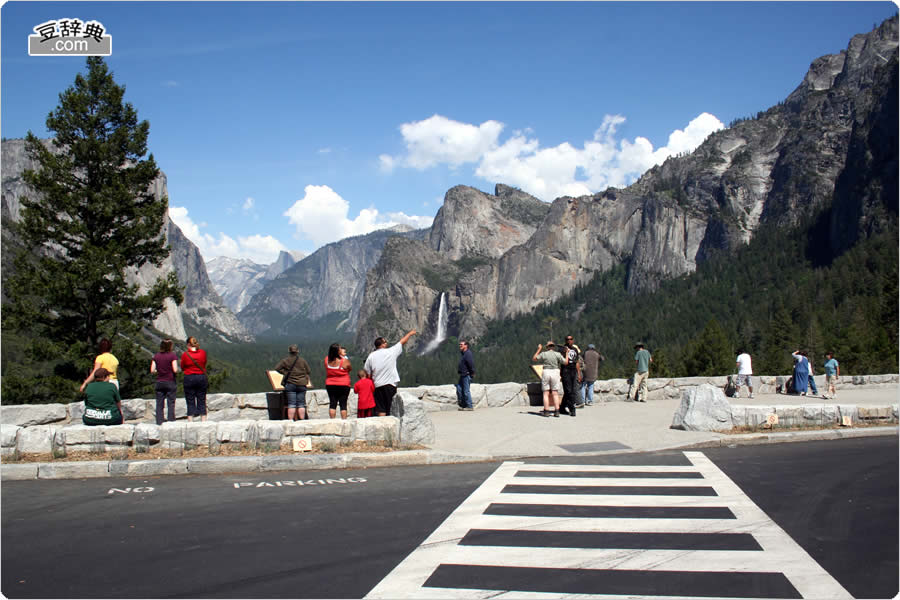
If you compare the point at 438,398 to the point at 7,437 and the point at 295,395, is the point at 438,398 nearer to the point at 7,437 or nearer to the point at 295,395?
the point at 295,395

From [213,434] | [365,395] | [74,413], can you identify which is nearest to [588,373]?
[365,395]

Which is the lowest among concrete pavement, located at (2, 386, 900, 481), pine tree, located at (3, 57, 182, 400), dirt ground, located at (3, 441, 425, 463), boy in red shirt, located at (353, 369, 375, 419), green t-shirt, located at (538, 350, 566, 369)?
concrete pavement, located at (2, 386, 900, 481)

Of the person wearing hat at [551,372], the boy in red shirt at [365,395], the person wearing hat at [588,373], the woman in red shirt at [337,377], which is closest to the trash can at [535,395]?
the person wearing hat at [588,373]

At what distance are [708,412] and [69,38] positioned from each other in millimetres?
15297

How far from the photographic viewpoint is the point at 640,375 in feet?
66.2

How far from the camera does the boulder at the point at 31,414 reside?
13.7m

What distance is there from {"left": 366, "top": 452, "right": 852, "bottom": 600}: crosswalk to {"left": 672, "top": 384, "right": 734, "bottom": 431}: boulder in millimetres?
4160

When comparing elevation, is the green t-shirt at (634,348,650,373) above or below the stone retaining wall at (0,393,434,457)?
above

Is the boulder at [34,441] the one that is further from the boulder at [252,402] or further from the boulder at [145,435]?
the boulder at [252,402]

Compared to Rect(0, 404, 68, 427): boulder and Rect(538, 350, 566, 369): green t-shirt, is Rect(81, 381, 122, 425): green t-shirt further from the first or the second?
Rect(538, 350, 566, 369): green t-shirt

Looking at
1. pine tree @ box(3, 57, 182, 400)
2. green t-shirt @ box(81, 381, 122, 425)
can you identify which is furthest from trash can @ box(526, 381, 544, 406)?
pine tree @ box(3, 57, 182, 400)

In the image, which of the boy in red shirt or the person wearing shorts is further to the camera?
the person wearing shorts

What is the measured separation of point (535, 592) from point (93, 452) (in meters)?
7.90

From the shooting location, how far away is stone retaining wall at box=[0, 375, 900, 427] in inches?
556
